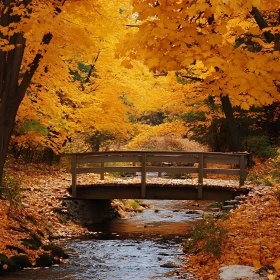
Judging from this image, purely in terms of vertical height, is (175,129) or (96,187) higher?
(175,129)

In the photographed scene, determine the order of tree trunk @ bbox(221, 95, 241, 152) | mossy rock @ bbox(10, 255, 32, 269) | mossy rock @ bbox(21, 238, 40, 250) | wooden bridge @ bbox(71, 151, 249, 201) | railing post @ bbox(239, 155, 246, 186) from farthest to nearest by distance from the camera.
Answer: tree trunk @ bbox(221, 95, 241, 152), wooden bridge @ bbox(71, 151, 249, 201), railing post @ bbox(239, 155, 246, 186), mossy rock @ bbox(21, 238, 40, 250), mossy rock @ bbox(10, 255, 32, 269)

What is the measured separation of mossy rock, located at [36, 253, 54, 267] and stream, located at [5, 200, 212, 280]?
187mm

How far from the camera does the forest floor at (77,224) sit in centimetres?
782

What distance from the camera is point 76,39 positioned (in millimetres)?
9594

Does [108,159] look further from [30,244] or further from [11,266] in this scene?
[11,266]

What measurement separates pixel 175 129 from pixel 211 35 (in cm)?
1468

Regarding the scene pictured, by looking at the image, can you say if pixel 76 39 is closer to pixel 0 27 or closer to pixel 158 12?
pixel 0 27

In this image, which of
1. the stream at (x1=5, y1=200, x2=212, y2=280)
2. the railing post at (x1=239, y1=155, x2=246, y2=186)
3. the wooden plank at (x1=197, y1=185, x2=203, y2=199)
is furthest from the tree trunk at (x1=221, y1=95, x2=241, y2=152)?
the wooden plank at (x1=197, y1=185, x2=203, y2=199)

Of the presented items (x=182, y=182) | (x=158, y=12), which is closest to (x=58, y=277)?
(x=158, y=12)

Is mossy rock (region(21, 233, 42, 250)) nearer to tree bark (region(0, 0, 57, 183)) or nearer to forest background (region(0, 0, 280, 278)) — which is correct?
forest background (region(0, 0, 280, 278))

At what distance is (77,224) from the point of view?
46.3 feet

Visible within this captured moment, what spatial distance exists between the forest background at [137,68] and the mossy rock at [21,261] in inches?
74.1

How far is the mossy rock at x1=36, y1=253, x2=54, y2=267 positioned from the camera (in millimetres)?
9031

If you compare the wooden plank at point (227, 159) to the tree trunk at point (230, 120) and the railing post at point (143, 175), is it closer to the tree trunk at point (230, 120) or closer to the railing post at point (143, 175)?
the railing post at point (143, 175)
